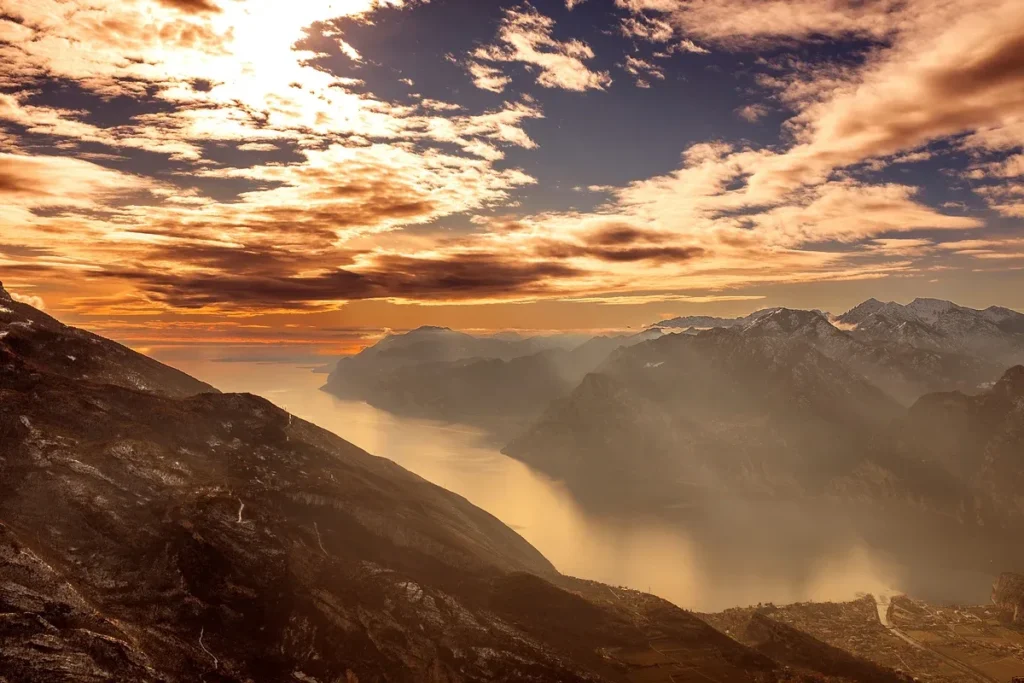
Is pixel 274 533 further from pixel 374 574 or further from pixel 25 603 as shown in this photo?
pixel 25 603

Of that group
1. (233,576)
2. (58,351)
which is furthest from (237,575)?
(58,351)

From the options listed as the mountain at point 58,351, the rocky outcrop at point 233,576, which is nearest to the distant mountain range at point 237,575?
the rocky outcrop at point 233,576

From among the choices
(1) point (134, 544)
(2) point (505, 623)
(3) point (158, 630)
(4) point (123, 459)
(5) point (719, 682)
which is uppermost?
(4) point (123, 459)

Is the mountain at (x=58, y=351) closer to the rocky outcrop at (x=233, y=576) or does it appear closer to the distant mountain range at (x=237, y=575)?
the distant mountain range at (x=237, y=575)

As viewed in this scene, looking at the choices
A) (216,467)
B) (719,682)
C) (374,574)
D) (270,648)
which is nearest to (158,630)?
(270,648)

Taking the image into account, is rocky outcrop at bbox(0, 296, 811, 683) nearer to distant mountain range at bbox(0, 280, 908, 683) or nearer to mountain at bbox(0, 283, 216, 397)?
distant mountain range at bbox(0, 280, 908, 683)

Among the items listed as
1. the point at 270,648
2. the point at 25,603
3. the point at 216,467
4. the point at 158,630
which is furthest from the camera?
the point at 216,467

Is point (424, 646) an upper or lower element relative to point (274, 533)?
lower

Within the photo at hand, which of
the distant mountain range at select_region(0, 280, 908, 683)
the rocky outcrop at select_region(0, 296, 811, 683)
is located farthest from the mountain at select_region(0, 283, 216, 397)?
the rocky outcrop at select_region(0, 296, 811, 683)
